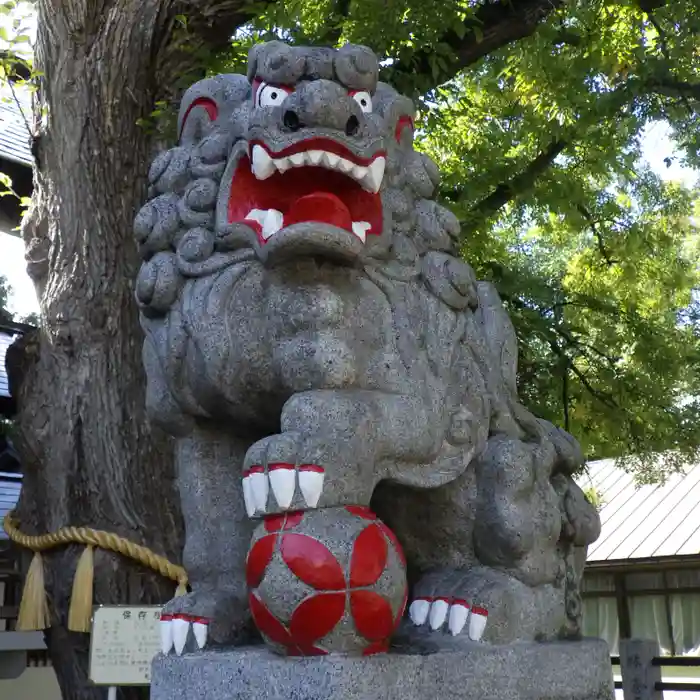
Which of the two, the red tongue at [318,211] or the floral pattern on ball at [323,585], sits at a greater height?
the red tongue at [318,211]

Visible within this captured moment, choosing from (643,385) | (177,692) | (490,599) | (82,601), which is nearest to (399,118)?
(490,599)

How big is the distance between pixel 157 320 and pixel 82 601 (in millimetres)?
1685

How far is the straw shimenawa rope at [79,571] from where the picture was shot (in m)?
3.04

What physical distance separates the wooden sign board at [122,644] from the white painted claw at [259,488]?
5.29ft

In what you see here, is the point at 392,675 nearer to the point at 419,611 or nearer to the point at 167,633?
the point at 419,611

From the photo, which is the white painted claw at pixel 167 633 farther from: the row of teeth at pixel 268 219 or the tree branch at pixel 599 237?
the tree branch at pixel 599 237

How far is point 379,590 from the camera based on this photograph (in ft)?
4.60

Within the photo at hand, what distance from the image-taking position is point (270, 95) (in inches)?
67.1

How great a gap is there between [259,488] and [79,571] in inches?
74.8

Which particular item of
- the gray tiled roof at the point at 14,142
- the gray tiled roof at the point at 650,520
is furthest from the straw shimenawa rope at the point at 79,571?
the gray tiled roof at the point at 650,520

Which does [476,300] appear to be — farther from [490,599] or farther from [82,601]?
[82,601]

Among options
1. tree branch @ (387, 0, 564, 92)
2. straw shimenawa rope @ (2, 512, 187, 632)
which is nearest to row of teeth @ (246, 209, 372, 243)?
straw shimenawa rope @ (2, 512, 187, 632)

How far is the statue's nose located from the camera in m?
1.60

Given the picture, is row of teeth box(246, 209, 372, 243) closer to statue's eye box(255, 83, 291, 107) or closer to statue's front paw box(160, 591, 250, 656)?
statue's eye box(255, 83, 291, 107)
